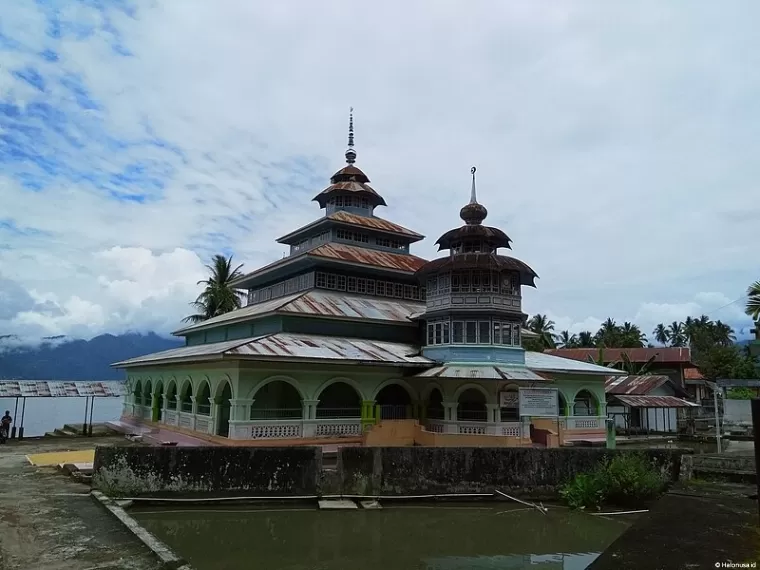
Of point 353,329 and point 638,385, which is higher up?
point 353,329

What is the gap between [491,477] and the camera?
1384 centimetres

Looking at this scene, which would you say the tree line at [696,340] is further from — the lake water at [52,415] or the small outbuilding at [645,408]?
the lake water at [52,415]

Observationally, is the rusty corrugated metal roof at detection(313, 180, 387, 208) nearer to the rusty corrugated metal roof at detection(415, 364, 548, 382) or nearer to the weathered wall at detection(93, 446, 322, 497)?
the rusty corrugated metal roof at detection(415, 364, 548, 382)

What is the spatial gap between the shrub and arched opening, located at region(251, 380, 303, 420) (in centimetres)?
1071

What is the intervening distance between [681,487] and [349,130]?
2955 centimetres

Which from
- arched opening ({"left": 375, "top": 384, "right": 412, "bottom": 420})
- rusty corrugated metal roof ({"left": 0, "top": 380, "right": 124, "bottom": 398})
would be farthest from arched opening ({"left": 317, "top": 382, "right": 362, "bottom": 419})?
rusty corrugated metal roof ({"left": 0, "top": 380, "right": 124, "bottom": 398})

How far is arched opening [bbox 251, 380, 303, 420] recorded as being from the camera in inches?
824

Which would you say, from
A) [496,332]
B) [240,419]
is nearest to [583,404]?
[496,332]

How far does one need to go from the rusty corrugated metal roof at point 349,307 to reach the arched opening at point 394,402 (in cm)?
283

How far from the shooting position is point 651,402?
2772 cm

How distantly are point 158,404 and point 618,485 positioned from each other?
2078 cm

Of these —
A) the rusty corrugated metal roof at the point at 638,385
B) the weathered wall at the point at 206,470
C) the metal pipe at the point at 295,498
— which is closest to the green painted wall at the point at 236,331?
the weathered wall at the point at 206,470

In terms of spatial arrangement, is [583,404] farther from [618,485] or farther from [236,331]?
[236,331]

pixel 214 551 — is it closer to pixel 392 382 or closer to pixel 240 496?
pixel 240 496
